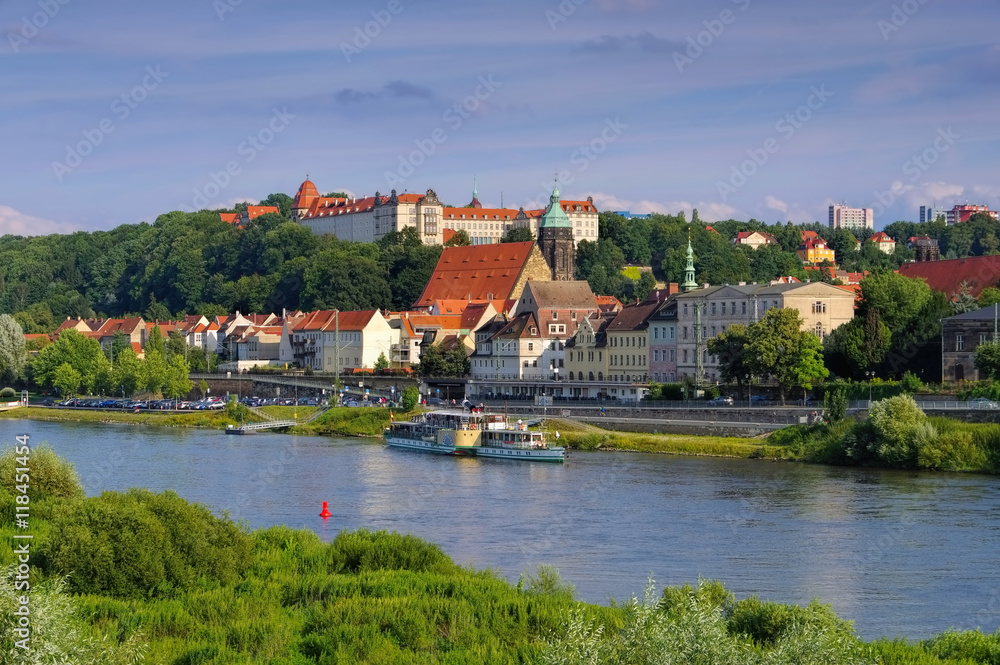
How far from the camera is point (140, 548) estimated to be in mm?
22812

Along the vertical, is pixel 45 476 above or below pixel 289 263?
below

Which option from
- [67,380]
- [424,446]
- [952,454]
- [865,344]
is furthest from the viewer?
[67,380]

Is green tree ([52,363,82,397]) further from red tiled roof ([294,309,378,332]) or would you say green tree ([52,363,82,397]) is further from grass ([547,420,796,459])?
grass ([547,420,796,459])

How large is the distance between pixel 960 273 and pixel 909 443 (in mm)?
34774

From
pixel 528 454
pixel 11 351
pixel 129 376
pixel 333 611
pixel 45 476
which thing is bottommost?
pixel 333 611

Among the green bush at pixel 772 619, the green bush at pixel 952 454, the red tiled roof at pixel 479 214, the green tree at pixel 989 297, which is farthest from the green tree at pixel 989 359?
the red tiled roof at pixel 479 214

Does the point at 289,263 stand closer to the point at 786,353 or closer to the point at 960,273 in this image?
the point at 960,273

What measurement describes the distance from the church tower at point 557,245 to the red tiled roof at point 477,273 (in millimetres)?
4243

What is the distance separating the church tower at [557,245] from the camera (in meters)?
105

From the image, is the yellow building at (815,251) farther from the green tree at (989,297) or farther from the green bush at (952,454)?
the green bush at (952,454)

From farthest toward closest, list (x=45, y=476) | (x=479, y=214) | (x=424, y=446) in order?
(x=479, y=214) → (x=424, y=446) → (x=45, y=476)

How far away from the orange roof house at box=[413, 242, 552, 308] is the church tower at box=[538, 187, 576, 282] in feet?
9.01

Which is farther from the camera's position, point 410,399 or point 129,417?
point 129,417

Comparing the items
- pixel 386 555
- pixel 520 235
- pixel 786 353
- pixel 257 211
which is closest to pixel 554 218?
pixel 520 235
